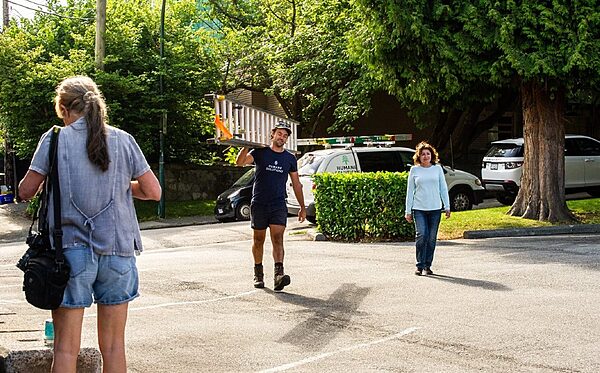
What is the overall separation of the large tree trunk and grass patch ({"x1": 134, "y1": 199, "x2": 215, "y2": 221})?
11.0m

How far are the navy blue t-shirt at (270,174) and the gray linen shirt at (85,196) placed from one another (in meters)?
5.53

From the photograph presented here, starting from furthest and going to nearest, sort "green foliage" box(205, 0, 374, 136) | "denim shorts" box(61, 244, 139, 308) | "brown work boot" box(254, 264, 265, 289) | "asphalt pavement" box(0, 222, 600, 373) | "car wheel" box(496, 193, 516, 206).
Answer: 1. "green foliage" box(205, 0, 374, 136)
2. "car wheel" box(496, 193, 516, 206)
3. "brown work boot" box(254, 264, 265, 289)
4. "asphalt pavement" box(0, 222, 600, 373)
5. "denim shorts" box(61, 244, 139, 308)

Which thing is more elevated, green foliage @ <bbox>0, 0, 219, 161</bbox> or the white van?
green foliage @ <bbox>0, 0, 219, 161</bbox>

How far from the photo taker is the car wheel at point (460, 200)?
22953 millimetres

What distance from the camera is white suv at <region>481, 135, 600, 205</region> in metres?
23.5

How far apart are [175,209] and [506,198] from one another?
978 cm

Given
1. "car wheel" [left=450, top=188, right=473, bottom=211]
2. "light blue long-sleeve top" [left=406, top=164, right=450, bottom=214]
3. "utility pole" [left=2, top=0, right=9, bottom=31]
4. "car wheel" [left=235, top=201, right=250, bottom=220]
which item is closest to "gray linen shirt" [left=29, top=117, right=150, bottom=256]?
"light blue long-sleeve top" [left=406, top=164, right=450, bottom=214]

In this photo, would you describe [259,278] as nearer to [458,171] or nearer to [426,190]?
[426,190]

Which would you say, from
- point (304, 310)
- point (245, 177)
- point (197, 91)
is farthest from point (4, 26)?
point (304, 310)

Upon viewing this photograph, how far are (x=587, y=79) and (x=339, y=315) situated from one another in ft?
34.7

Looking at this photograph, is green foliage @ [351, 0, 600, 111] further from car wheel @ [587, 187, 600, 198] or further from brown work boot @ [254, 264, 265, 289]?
brown work boot @ [254, 264, 265, 289]

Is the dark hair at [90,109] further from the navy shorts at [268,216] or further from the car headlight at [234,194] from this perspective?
the car headlight at [234,194]

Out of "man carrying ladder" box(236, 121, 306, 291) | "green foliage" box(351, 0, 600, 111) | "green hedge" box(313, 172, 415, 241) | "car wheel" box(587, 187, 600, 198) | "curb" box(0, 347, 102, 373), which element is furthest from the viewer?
"car wheel" box(587, 187, 600, 198)

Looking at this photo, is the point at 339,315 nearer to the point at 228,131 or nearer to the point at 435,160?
the point at 435,160
